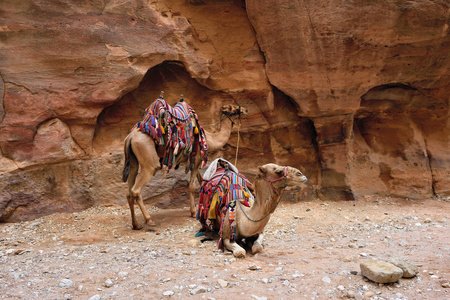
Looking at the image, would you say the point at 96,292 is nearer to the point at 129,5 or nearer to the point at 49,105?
the point at 49,105

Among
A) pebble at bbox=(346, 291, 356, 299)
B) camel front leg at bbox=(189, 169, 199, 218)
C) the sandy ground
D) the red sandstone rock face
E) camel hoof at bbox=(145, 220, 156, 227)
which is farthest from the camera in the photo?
camel front leg at bbox=(189, 169, 199, 218)

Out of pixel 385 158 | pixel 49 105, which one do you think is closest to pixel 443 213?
pixel 385 158

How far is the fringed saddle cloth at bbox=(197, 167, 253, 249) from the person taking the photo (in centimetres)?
412

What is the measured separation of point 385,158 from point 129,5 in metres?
6.53

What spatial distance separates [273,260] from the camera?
3.61m

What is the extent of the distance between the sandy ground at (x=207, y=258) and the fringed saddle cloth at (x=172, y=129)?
1233 mm

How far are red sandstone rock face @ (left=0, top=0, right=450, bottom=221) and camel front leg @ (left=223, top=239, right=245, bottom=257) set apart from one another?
346cm

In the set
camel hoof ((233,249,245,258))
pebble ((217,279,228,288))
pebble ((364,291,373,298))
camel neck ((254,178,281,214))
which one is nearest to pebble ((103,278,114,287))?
pebble ((217,279,228,288))

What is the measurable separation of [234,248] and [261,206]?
57 cm

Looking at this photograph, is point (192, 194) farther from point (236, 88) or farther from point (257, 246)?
point (236, 88)

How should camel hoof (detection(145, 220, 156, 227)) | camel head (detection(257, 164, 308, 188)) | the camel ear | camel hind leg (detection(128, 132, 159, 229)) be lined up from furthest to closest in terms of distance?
camel hoof (detection(145, 220, 156, 227)), camel hind leg (detection(128, 132, 159, 229)), the camel ear, camel head (detection(257, 164, 308, 188))

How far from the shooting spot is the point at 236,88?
752 centimetres

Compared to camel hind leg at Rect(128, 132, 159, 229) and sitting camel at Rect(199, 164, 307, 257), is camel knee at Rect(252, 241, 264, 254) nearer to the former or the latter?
sitting camel at Rect(199, 164, 307, 257)

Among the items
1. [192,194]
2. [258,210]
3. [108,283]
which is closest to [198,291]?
[108,283]
